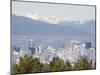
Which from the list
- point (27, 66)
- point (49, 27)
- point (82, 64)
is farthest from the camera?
point (82, 64)

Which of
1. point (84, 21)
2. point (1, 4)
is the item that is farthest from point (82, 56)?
point (1, 4)

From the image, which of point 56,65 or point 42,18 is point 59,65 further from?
point 42,18

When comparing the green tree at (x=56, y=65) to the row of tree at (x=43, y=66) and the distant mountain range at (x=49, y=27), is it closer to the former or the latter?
the row of tree at (x=43, y=66)

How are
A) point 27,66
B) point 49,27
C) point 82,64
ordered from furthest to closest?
point 82,64 < point 49,27 < point 27,66

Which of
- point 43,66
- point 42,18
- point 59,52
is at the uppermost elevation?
point 42,18

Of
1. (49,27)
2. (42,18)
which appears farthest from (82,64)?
(42,18)

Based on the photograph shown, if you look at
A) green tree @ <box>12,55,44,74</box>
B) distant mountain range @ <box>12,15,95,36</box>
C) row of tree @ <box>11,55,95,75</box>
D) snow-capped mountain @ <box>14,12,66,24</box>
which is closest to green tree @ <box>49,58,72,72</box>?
row of tree @ <box>11,55,95,75</box>

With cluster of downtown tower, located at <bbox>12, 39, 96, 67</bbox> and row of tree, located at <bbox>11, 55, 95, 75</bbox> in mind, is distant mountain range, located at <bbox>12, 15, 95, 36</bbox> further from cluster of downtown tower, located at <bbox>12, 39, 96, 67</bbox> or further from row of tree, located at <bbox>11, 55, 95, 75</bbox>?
row of tree, located at <bbox>11, 55, 95, 75</bbox>
